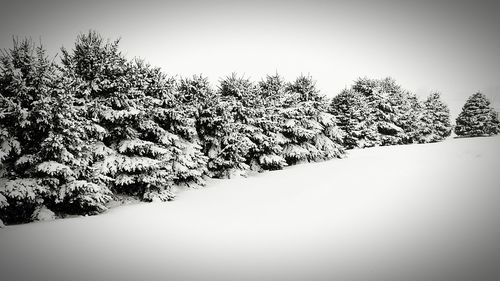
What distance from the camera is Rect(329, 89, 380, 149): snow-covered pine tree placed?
35.4 m

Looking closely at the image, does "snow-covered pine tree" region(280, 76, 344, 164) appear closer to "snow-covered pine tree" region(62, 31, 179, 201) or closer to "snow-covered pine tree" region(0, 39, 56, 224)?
"snow-covered pine tree" region(62, 31, 179, 201)

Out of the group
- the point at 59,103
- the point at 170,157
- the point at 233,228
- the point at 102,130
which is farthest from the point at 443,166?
the point at 59,103

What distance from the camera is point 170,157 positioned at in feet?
49.0

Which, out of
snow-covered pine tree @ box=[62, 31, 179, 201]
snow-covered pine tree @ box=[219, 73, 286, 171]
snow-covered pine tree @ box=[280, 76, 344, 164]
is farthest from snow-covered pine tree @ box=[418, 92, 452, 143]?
snow-covered pine tree @ box=[62, 31, 179, 201]

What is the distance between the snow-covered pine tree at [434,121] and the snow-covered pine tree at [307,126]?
26.4 m

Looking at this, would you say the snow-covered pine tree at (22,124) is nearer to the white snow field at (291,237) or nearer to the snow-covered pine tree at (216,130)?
the white snow field at (291,237)

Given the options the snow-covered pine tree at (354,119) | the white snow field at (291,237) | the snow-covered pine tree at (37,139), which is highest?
the snow-covered pine tree at (354,119)

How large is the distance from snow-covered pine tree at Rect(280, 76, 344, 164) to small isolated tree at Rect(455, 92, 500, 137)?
30980 millimetres

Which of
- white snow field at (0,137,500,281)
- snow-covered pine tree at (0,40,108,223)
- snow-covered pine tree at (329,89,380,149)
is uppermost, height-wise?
snow-covered pine tree at (329,89,380,149)

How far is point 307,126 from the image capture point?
24.4m

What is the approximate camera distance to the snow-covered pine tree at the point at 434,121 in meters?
44.2

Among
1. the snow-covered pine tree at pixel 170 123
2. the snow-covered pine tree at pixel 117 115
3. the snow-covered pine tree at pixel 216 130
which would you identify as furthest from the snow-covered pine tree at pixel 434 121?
the snow-covered pine tree at pixel 117 115

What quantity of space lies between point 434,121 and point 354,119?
2185 centimetres

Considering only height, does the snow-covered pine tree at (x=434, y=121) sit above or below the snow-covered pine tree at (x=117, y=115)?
above
